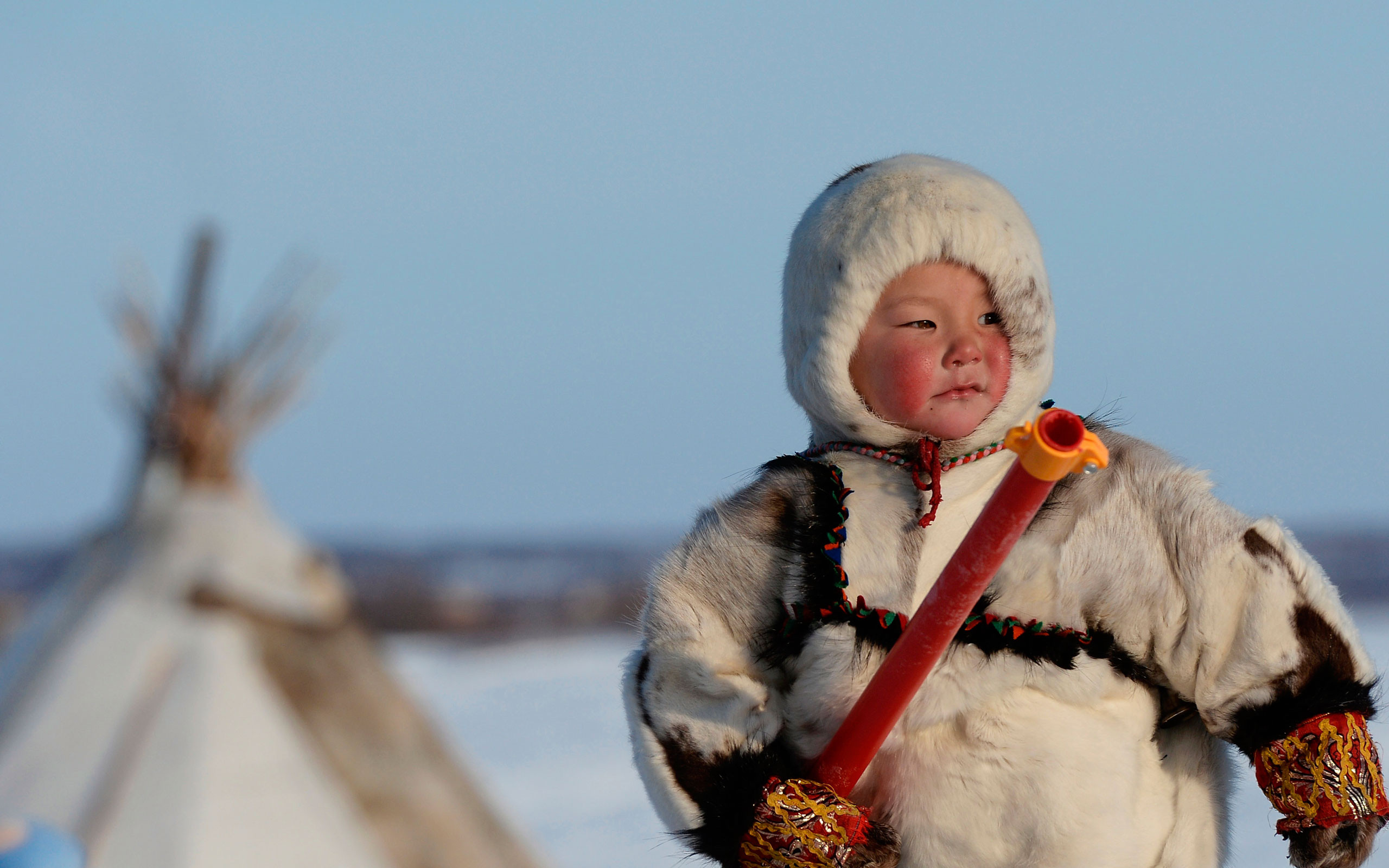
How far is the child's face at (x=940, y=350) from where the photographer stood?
1.40 metres

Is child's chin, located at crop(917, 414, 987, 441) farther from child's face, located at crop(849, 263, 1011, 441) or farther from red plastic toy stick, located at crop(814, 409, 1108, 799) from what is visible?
red plastic toy stick, located at crop(814, 409, 1108, 799)

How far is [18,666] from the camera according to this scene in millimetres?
3926

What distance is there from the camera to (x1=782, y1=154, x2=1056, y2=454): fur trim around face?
1.39m

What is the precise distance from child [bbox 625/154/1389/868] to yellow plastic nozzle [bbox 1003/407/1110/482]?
0.25m

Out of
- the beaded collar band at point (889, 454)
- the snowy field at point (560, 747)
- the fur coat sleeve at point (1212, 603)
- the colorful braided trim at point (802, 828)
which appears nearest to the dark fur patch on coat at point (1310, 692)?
the fur coat sleeve at point (1212, 603)

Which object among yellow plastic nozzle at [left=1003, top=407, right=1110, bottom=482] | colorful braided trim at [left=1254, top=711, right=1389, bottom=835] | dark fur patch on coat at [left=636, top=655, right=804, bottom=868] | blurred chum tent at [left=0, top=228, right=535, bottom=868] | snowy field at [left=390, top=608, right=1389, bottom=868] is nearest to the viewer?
yellow plastic nozzle at [left=1003, top=407, right=1110, bottom=482]

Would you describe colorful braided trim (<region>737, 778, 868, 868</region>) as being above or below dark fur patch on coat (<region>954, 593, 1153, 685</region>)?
below

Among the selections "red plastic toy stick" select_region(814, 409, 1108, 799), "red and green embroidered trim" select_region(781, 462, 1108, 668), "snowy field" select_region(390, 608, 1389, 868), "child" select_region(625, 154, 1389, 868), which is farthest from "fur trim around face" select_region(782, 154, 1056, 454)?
"snowy field" select_region(390, 608, 1389, 868)

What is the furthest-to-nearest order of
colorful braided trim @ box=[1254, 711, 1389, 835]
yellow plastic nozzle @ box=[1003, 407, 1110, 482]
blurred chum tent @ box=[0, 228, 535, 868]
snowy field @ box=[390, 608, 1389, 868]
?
snowy field @ box=[390, 608, 1389, 868] < blurred chum tent @ box=[0, 228, 535, 868] < colorful braided trim @ box=[1254, 711, 1389, 835] < yellow plastic nozzle @ box=[1003, 407, 1110, 482]

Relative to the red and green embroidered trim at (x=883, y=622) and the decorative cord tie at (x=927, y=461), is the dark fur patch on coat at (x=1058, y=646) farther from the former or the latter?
the decorative cord tie at (x=927, y=461)

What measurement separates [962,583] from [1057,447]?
0.17m

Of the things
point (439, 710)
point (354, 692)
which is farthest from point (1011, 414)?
point (439, 710)

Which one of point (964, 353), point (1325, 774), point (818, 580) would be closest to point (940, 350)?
point (964, 353)

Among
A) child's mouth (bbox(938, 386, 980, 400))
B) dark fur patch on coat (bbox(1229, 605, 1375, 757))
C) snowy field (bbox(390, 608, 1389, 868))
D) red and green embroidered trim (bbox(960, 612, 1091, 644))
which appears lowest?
snowy field (bbox(390, 608, 1389, 868))
